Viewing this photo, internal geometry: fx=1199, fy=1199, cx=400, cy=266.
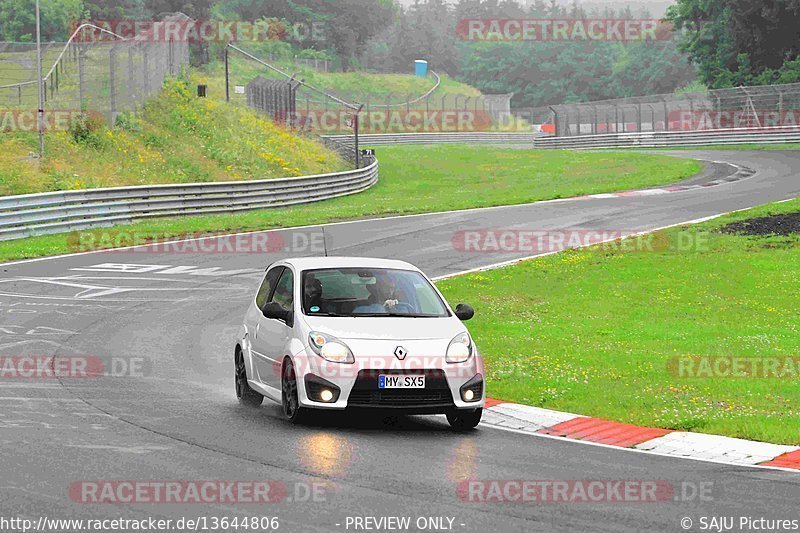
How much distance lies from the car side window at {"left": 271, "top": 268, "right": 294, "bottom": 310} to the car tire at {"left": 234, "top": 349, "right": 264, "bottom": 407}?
876 millimetres

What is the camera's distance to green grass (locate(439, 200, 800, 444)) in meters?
12.4

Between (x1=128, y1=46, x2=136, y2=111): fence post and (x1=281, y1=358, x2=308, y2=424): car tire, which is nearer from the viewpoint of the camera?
(x1=281, y1=358, x2=308, y2=424): car tire

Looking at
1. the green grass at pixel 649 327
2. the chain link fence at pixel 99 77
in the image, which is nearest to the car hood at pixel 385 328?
the green grass at pixel 649 327

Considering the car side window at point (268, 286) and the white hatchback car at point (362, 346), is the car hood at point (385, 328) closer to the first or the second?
the white hatchback car at point (362, 346)

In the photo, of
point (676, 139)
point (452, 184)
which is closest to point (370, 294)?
point (452, 184)

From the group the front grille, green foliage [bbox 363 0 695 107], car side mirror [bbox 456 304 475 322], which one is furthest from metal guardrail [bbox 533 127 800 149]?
green foliage [bbox 363 0 695 107]

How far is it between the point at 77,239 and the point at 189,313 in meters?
11.3

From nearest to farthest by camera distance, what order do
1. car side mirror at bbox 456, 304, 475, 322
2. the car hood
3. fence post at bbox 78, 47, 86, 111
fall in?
the car hood < car side mirror at bbox 456, 304, 475, 322 < fence post at bbox 78, 47, 86, 111

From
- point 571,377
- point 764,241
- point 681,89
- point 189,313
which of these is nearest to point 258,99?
point 764,241

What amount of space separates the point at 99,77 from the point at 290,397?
3257 cm

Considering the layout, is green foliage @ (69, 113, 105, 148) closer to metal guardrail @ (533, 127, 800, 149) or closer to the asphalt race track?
the asphalt race track

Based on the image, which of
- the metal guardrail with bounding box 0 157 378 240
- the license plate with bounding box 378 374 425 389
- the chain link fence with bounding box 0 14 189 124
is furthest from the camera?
the chain link fence with bounding box 0 14 189 124

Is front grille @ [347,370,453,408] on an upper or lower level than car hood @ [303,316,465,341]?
lower

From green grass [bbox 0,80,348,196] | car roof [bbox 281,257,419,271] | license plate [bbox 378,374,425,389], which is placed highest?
green grass [bbox 0,80,348,196]
